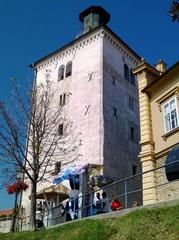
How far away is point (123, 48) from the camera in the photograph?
3931cm

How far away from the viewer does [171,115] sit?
18.3m

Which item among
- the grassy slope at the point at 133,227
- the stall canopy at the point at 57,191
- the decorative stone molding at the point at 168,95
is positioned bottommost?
the grassy slope at the point at 133,227

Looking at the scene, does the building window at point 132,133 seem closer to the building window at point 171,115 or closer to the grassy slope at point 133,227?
the building window at point 171,115

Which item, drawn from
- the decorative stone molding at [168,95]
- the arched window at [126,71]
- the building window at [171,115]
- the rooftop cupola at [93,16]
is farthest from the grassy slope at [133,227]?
the rooftop cupola at [93,16]

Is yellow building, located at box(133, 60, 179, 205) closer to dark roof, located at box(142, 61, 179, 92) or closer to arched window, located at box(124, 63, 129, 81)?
dark roof, located at box(142, 61, 179, 92)

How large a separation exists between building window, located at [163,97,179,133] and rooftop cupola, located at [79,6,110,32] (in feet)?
88.1

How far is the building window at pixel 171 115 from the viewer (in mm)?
17930

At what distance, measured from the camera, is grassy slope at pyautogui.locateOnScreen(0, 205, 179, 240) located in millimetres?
9586

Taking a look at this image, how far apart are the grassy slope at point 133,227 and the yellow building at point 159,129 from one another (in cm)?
570

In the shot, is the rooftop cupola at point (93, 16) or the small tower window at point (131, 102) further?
the rooftop cupola at point (93, 16)

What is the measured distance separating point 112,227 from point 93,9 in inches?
1478

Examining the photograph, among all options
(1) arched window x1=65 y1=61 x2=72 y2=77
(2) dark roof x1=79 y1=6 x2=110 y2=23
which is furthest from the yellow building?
(2) dark roof x1=79 y1=6 x2=110 y2=23

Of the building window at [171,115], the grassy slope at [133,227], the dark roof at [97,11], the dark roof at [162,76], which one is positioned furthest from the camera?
the dark roof at [97,11]

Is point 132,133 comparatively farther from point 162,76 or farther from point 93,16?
point 93,16
